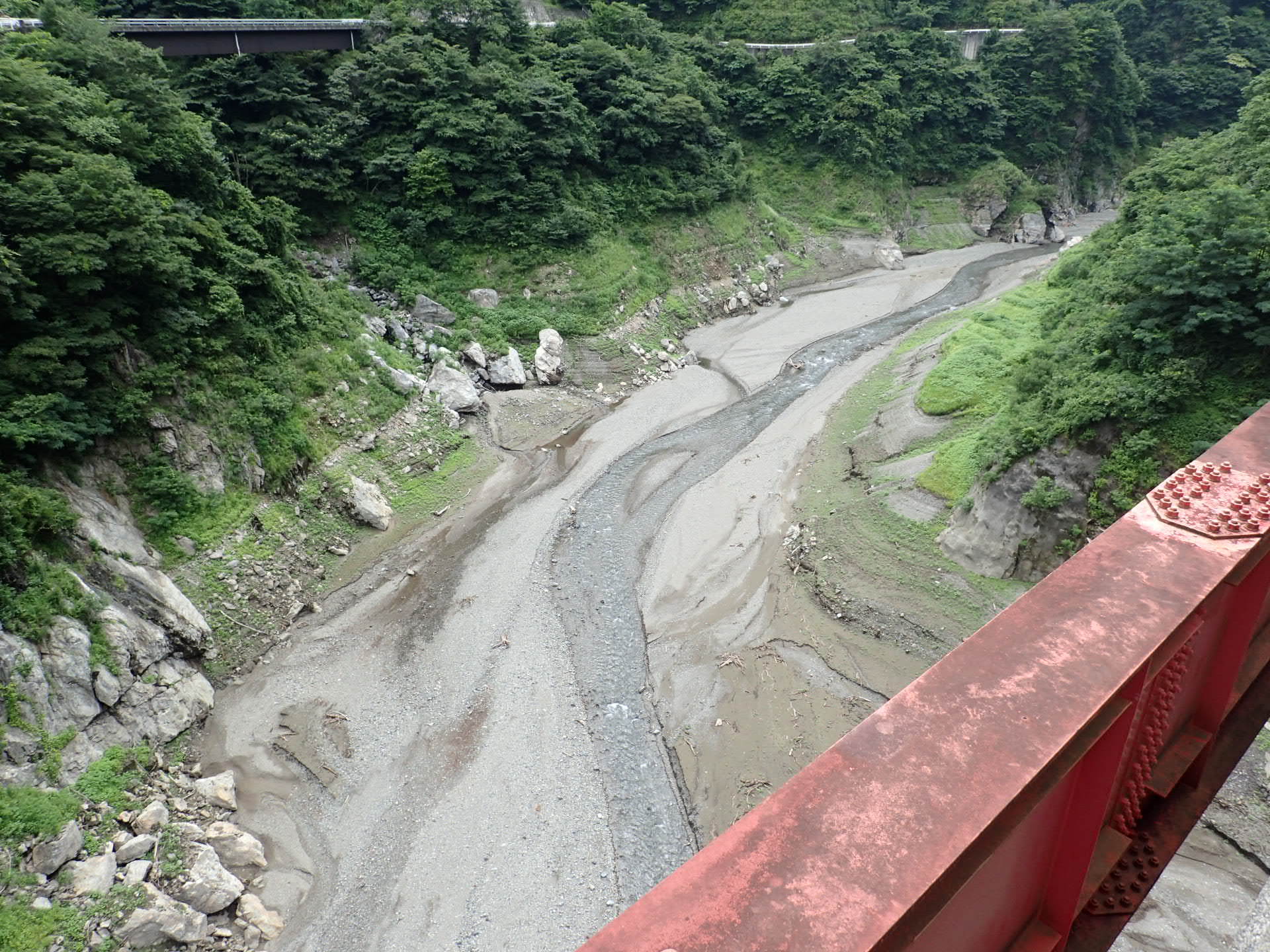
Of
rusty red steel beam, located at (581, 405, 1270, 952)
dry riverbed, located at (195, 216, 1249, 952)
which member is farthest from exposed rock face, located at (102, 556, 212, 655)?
rusty red steel beam, located at (581, 405, 1270, 952)

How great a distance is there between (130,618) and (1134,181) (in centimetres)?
3426

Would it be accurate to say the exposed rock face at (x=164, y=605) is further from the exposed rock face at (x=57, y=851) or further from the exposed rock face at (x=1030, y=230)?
the exposed rock face at (x=1030, y=230)

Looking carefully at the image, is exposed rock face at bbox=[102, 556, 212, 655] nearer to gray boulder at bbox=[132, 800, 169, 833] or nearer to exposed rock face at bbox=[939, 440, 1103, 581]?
gray boulder at bbox=[132, 800, 169, 833]

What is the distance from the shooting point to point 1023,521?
17609mm

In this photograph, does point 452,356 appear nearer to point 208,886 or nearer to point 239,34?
point 239,34

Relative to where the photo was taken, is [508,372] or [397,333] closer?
[397,333]

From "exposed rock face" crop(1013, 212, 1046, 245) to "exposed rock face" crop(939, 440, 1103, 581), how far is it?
42.6 m

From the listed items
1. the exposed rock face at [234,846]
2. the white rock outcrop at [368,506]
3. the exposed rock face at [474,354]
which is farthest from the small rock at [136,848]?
the exposed rock face at [474,354]

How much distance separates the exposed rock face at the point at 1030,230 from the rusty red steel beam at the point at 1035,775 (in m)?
56.5

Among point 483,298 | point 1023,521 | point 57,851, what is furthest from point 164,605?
Answer: point 1023,521

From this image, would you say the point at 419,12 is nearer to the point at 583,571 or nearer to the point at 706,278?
the point at 706,278

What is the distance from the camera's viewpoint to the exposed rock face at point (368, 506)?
70.4ft

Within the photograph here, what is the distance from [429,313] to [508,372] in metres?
4.37

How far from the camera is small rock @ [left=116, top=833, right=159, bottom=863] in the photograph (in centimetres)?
1207
